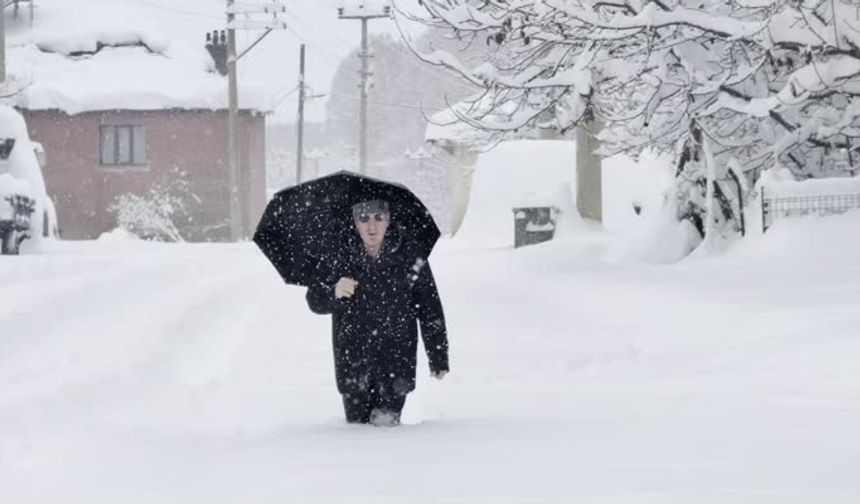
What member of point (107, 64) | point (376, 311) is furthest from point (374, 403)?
point (107, 64)

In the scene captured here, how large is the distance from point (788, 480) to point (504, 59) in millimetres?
9848

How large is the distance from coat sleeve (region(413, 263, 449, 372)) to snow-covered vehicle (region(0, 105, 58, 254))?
1290 cm

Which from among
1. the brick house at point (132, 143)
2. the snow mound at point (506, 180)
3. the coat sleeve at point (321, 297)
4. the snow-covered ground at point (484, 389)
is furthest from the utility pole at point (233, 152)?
the coat sleeve at point (321, 297)

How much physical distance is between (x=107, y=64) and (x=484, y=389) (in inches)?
1363

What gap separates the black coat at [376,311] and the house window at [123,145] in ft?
113

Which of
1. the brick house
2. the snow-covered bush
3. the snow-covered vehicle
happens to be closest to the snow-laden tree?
the snow-covered vehicle

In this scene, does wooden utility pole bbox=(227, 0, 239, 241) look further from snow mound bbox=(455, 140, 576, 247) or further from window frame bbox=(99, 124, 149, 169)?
snow mound bbox=(455, 140, 576, 247)

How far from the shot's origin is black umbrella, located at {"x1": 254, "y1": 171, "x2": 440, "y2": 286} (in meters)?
6.30

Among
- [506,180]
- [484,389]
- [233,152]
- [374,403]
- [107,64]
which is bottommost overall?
[484,389]

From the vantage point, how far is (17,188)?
59.9 feet

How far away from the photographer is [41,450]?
6445 millimetres

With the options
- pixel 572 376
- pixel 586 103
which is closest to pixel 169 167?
pixel 586 103

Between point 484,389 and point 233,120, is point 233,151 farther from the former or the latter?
point 484,389

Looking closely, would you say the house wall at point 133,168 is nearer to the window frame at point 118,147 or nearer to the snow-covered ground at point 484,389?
the window frame at point 118,147
